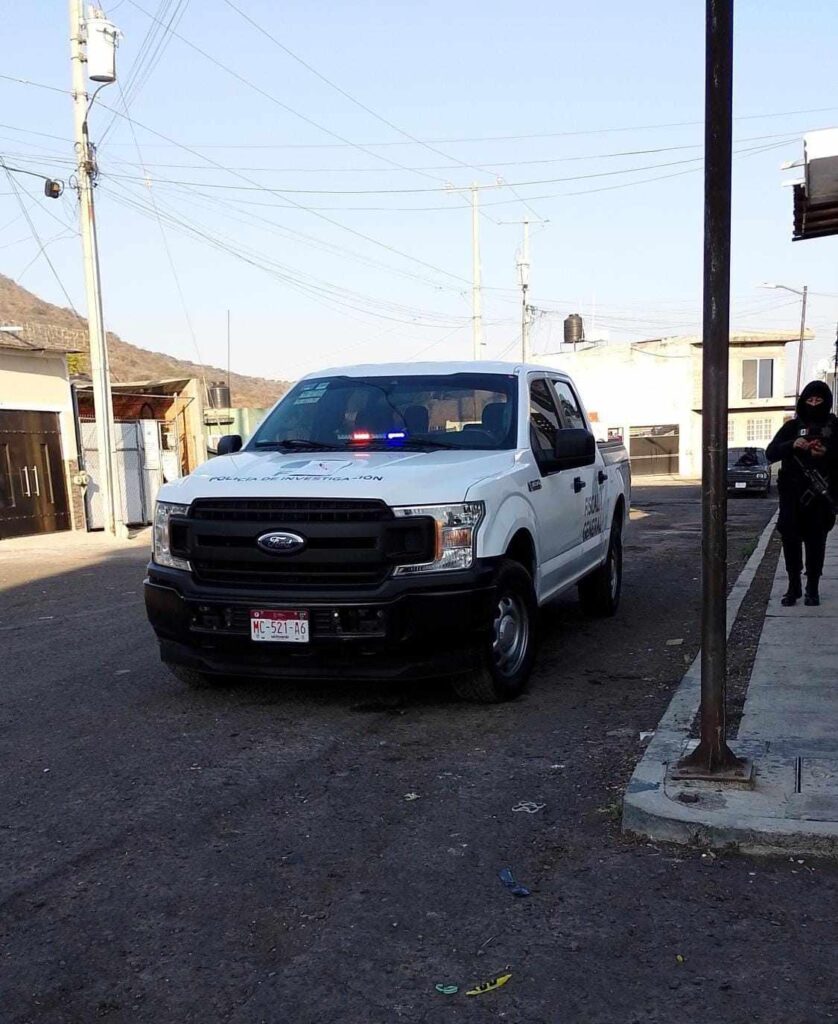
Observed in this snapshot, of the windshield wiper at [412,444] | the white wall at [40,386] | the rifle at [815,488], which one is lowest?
the rifle at [815,488]

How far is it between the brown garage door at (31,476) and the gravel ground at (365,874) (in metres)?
15.1

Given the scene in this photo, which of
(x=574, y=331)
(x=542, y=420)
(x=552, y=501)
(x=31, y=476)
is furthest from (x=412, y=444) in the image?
(x=574, y=331)

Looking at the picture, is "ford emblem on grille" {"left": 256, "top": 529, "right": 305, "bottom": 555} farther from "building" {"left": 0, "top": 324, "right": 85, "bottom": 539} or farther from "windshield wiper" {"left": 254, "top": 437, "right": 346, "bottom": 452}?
"building" {"left": 0, "top": 324, "right": 85, "bottom": 539}

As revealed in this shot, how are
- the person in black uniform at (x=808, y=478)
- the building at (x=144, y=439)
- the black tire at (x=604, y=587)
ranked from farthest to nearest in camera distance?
1. the building at (x=144, y=439)
2. the black tire at (x=604, y=587)
3. the person in black uniform at (x=808, y=478)

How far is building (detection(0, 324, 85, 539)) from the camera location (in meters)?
20.2

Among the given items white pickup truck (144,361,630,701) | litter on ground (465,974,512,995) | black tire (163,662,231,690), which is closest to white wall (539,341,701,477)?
white pickup truck (144,361,630,701)

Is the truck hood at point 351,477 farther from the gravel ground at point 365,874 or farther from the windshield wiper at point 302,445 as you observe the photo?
the gravel ground at point 365,874

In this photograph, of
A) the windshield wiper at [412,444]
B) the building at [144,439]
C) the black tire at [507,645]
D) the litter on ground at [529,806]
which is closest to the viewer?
the litter on ground at [529,806]

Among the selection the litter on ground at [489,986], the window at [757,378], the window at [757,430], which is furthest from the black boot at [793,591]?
the window at [757,430]

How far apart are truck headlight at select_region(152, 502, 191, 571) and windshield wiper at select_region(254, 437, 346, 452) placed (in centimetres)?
99

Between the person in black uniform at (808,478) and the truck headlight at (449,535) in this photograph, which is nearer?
the truck headlight at (449,535)

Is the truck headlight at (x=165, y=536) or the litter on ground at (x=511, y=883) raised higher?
the truck headlight at (x=165, y=536)

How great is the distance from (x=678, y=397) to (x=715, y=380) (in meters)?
50.2

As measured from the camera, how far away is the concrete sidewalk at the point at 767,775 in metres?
3.65
